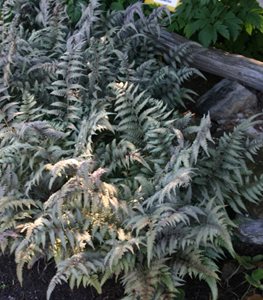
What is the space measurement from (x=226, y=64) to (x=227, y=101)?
0.35 m

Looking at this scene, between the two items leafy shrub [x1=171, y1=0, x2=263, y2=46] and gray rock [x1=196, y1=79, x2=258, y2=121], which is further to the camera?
gray rock [x1=196, y1=79, x2=258, y2=121]

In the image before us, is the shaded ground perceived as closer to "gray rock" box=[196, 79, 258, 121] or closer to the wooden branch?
"gray rock" box=[196, 79, 258, 121]

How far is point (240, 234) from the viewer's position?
3297 mm

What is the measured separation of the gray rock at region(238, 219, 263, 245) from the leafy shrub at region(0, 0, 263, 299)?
0.12 metres

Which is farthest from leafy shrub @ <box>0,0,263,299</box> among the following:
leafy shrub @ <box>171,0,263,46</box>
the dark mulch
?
leafy shrub @ <box>171,0,263,46</box>

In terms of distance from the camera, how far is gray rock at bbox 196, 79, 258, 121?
411cm

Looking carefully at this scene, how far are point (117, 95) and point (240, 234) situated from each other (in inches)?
50.8

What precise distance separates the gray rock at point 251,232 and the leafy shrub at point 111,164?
12 centimetres

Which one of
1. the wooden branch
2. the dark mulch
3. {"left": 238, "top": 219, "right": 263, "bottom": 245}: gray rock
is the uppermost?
the wooden branch

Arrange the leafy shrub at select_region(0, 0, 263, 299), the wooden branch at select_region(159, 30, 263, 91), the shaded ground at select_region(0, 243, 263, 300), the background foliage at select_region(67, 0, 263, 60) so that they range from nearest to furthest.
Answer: the leafy shrub at select_region(0, 0, 263, 299) → the shaded ground at select_region(0, 243, 263, 300) → the background foliage at select_region(67, 0, 263, 60) → the wooden branch at select_region(159, 30, 263, 91)

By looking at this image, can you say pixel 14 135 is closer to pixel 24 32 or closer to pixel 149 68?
pixel 149 68

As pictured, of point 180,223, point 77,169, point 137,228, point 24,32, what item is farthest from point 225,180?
point 24,32

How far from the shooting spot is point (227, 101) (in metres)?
4.16

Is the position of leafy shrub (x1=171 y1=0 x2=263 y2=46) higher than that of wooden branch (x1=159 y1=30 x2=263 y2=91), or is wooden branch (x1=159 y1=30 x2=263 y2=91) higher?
leafy shrub (x1=171 y1=0 x2=263 y2=46)
